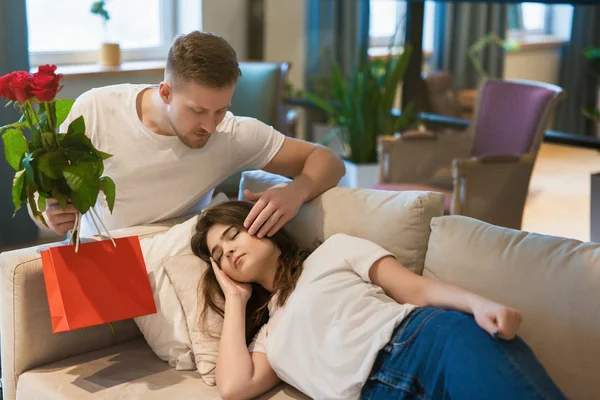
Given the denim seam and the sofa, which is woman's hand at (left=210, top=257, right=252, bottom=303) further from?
the denim seam

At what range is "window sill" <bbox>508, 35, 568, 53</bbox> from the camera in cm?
566

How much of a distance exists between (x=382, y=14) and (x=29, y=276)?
4.64m

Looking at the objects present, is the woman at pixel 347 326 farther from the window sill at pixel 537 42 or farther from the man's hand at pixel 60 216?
the window sill at pixel 537 42

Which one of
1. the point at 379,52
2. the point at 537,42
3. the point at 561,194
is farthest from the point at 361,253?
the point at 537,42

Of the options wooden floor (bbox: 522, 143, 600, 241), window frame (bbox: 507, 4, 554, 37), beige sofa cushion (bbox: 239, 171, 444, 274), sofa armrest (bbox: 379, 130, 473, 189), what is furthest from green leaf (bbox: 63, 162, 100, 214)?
window frame (bbox: 507, 4, 554, 37)

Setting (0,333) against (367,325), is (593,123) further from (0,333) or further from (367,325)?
(0,333)

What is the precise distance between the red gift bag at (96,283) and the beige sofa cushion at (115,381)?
0.17m

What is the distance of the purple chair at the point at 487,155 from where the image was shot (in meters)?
3.51

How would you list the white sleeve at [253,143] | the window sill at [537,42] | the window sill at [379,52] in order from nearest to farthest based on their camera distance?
the white sleeve at [253,143]
the window sill at [537,42]
the window sill at [379,52]

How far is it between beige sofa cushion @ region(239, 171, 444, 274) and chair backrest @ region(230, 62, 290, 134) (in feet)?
5.77

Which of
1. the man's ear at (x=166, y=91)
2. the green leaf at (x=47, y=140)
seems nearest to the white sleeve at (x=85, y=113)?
the man's ear at (x=166, y=91)

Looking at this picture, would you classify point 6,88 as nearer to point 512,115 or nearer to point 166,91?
point 166,91

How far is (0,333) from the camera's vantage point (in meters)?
2.06

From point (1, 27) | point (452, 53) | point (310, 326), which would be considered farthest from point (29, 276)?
point (452, 53)
